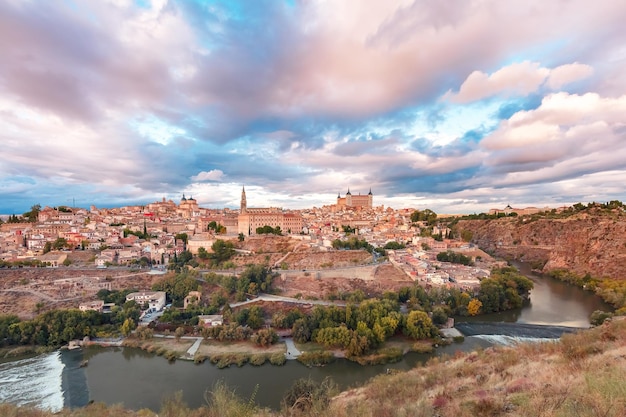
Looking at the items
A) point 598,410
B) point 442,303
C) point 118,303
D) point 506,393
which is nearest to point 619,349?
point 506,393

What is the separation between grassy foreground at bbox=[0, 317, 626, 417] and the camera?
13.5 ft

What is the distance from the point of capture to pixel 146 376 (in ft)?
45.6

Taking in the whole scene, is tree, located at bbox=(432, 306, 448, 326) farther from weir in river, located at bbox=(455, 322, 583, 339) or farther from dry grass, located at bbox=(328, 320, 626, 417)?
dry grass, located at bbox=(328, 320, 626, 417)

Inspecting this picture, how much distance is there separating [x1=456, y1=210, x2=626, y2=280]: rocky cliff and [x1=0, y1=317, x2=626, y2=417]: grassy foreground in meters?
23.3

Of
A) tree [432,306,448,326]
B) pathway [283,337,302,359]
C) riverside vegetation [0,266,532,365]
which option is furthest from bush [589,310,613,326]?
pathway [283,337,302,359]

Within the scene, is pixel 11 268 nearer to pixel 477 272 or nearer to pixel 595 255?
pixel 477 272

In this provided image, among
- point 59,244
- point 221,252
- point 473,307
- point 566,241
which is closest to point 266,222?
point 221,252

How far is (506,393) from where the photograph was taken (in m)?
6.10

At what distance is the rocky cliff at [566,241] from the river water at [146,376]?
690 inches

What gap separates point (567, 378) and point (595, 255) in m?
31.3

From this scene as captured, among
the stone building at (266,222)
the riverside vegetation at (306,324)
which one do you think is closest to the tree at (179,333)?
the riverside vegetation at (306,324)

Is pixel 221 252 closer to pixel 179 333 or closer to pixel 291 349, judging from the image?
pixel 179 333

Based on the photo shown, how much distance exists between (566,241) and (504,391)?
1394 inches

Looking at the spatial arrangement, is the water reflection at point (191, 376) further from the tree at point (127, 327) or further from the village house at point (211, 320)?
the village house at point (211, 320)
